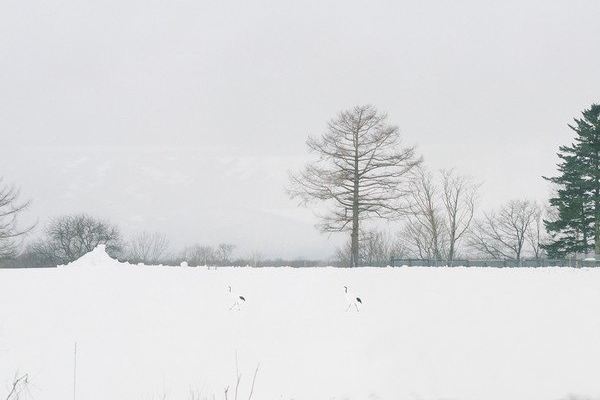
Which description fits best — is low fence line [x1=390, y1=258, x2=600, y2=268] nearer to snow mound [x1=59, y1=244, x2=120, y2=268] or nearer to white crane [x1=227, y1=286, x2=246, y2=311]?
white crane [x1=227, y1=286, x2=246, y2=311]

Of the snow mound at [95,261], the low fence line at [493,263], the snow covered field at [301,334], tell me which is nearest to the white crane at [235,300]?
the snow covered field at [301,334]

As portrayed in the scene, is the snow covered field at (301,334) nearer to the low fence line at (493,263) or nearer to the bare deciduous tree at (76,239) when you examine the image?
the low fence line at (493,263)

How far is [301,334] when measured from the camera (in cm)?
1279

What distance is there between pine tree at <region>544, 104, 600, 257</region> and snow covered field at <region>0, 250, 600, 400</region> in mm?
30116

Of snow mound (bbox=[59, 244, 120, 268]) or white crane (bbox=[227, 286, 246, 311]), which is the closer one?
white crane (bbox=[227, 286, 246, 311])

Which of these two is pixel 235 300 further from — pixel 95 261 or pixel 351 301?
pixel 95 261

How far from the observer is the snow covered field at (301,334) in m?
11.2

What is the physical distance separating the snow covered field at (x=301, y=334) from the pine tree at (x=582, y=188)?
1186 inches

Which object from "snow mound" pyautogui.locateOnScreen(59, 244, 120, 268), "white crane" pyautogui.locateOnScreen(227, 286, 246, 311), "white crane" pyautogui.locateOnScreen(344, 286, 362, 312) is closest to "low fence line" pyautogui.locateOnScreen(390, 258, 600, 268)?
"white crane" pyautogui.locateOnScreen(344, 286, 362, 312)

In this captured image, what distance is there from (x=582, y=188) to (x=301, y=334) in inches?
1473

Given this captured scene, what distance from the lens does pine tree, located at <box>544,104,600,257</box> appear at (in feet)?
138

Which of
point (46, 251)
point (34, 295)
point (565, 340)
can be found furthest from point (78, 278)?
point (46, 251)

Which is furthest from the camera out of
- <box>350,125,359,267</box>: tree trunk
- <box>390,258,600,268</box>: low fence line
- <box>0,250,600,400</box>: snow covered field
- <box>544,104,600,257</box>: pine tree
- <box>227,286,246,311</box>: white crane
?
<box>544,104,600,257</box>: pine tree

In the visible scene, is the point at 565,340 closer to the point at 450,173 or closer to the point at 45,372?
the point at 45,372
